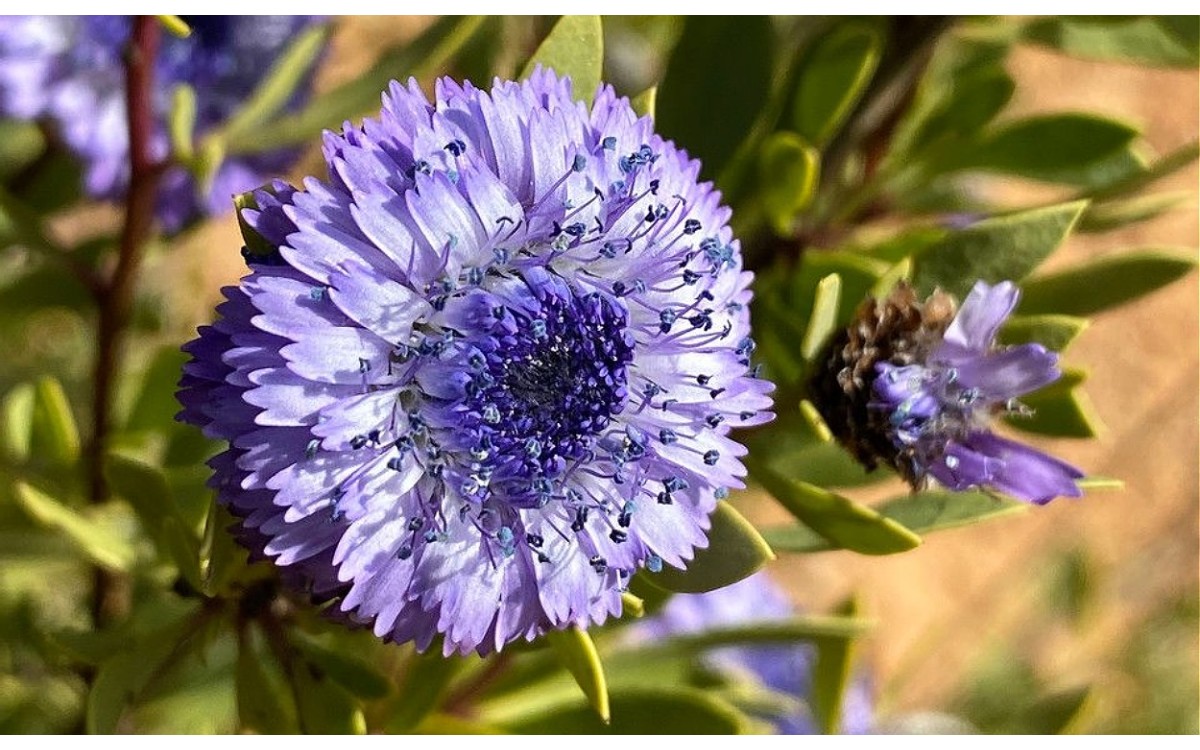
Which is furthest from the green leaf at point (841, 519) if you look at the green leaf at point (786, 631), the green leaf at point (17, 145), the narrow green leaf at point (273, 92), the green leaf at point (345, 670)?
the green leaf at point (17, 145)

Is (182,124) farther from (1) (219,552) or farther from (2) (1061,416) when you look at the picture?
(2) (1061,416)

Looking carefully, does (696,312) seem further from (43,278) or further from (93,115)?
(43,278)

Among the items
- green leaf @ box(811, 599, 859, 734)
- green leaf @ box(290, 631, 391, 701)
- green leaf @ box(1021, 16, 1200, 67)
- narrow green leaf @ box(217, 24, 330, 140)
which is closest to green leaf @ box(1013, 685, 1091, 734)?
green leaf @ box(811, 599, 859, 734)

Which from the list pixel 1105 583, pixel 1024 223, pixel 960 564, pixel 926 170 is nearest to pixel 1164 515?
pixel 1105 583

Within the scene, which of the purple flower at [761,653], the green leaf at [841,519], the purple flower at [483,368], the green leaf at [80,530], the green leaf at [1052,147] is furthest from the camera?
→ the purple flower at [761,653]

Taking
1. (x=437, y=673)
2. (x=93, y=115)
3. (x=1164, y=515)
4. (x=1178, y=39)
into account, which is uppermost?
(x=93, y=115)

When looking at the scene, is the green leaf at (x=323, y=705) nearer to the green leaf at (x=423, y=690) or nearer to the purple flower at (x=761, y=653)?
the green leaf at (x=423, y=690)
